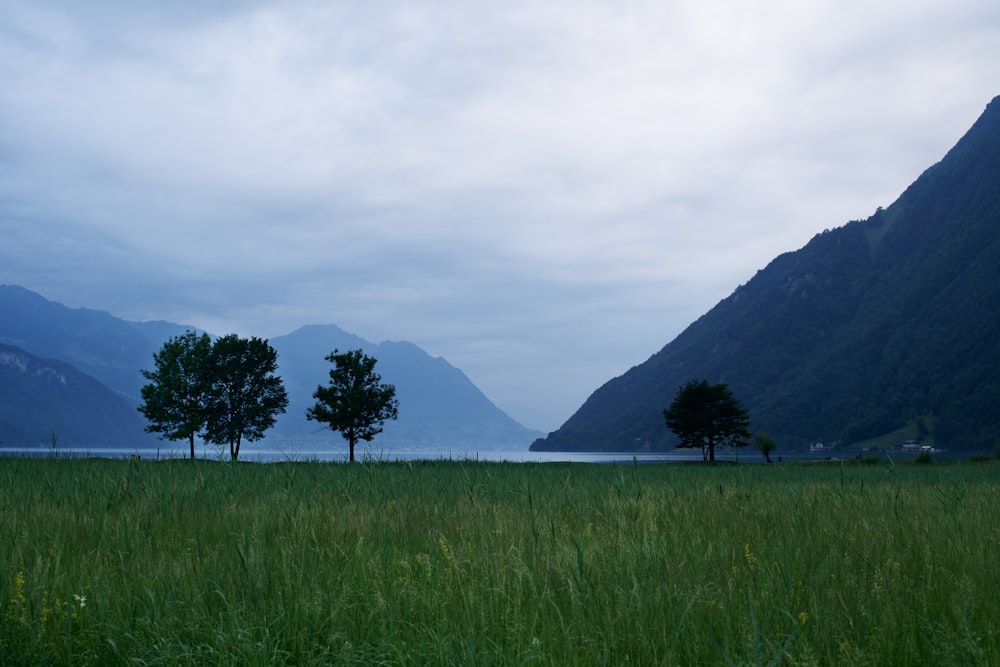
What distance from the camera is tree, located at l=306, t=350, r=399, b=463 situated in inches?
2360

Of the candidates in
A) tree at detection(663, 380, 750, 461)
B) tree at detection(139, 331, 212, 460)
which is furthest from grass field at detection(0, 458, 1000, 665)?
tree at detection(663, 380, 750, 461)

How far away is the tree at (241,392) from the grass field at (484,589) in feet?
178

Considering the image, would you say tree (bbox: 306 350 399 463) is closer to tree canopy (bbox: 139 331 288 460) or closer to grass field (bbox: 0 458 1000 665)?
tree canopy (bbox: 139 331 288 460)

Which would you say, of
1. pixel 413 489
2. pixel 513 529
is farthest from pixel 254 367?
pixel 513 529

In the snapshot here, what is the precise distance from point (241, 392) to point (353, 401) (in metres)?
10.4

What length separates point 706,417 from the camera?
72125 millimetres

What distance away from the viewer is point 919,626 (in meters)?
3.94

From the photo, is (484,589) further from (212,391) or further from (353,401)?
(212,391)

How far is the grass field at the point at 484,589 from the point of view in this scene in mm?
3666

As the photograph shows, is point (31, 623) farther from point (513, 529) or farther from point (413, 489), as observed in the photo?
point (413, 489)

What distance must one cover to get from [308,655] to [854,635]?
10.4ft

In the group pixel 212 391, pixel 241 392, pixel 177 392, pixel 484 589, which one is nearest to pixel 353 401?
pixel 241 392

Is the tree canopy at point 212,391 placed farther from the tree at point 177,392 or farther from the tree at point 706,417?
the tree at point 706,417

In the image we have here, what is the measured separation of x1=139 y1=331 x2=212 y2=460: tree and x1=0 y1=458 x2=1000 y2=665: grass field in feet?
177
